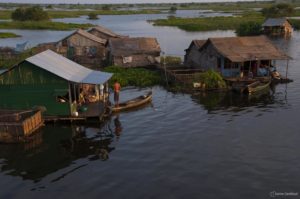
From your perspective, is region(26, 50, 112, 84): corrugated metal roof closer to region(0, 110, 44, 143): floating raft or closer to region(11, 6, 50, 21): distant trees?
region(0, 110, 44, 143): floating raft

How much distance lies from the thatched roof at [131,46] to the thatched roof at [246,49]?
29.4ft

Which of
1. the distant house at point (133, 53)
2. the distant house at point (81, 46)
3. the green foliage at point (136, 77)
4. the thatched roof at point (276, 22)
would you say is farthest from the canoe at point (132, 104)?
the thatched roof at point (276, 22)

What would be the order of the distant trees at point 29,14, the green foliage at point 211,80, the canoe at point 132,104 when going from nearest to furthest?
the canoe at point 132,104 < the green foliage at point 211,80 < the distant trees at point 29,14

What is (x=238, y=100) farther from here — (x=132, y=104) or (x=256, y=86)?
(x=132, y=104)

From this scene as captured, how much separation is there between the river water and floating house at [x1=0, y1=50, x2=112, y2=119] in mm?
1325

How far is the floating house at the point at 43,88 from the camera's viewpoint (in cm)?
2688

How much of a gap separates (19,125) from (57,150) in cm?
291

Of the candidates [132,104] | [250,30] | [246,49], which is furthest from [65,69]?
[250,30]

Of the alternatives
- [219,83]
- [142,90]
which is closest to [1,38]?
[142,90]

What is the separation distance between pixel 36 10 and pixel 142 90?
86874 mm

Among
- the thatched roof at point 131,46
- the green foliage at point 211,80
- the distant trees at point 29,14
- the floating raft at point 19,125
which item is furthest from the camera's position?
the distant trees at point 29,14

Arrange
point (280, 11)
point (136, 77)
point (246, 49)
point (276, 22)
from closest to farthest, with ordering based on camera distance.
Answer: point (246, 49)
point (136, 77)
point (276, 22)
point (280, 11)

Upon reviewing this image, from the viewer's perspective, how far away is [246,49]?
130ft

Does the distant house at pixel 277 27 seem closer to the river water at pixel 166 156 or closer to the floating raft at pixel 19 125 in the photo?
the river water at pixel 166 156
